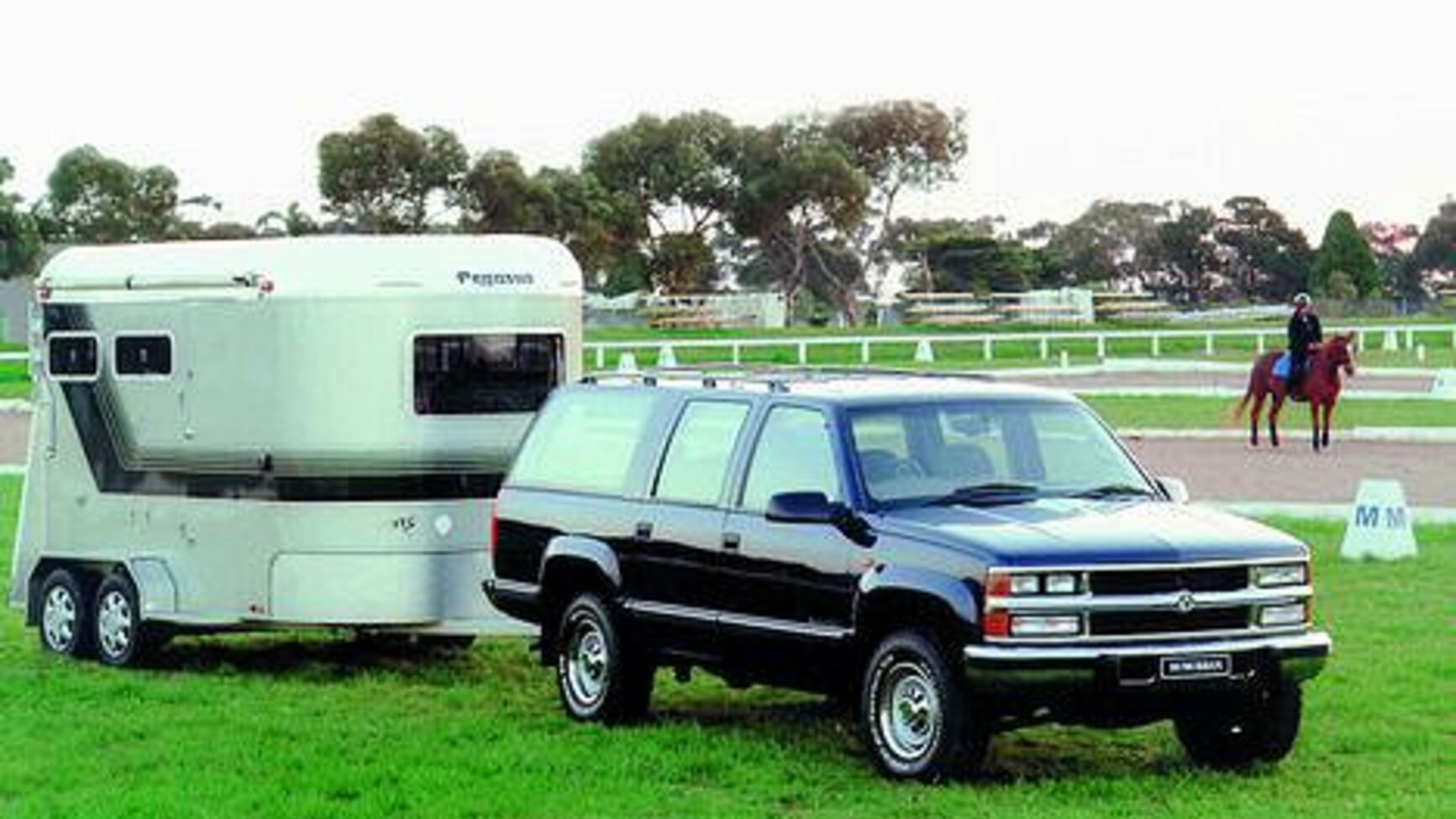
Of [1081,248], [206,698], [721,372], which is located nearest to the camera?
[721,372]

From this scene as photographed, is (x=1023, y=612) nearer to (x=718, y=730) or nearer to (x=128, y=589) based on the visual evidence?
(x=718, y=730)

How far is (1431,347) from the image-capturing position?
2680 inches

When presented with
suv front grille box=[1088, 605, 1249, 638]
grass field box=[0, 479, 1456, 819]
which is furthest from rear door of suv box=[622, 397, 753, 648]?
suv front grille box=[1088, 605, 1249, 638]

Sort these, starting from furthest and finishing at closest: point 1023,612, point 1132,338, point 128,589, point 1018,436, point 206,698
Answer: point 1132,338, point 128,589, point 206,698, point 1018,436, point 1023,612

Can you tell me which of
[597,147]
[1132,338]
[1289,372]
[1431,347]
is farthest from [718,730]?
[597,147]

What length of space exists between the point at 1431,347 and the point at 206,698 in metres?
57.4

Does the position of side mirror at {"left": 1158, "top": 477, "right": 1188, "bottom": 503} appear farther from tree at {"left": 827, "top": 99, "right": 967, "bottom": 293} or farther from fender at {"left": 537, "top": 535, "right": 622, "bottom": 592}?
tree at {"left": 827, "top": 99, "right": 967, "bottom": 293}

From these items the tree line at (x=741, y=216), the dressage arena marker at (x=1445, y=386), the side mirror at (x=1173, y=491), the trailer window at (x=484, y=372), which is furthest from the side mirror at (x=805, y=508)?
the tree line at (x=741, y=216)

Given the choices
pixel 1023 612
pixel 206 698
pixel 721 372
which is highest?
pixel 721 372

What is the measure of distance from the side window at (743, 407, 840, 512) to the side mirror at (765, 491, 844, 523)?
208mm

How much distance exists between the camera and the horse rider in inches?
1369

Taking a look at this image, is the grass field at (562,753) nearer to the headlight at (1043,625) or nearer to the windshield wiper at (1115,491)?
the headlight at (1043,625)

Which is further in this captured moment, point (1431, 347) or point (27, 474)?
point (1431, 347)

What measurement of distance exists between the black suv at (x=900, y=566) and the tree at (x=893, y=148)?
106 meters
